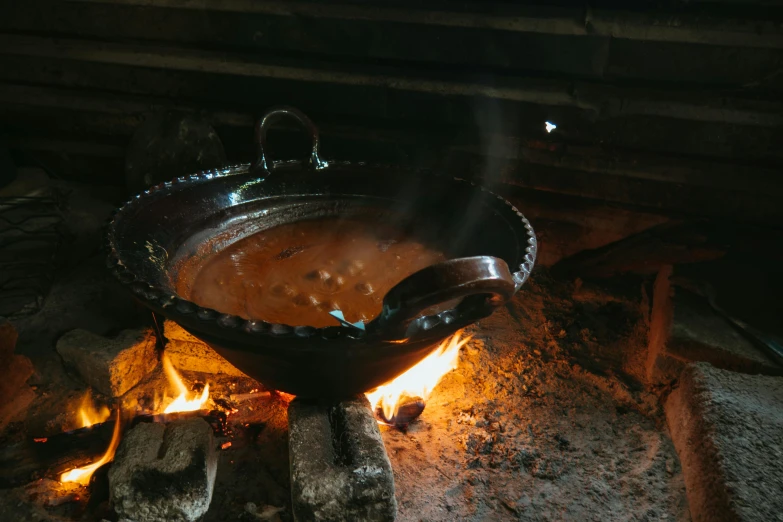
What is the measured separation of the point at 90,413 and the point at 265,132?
1.62 m

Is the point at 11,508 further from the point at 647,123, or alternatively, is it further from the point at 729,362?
the point at 647,123

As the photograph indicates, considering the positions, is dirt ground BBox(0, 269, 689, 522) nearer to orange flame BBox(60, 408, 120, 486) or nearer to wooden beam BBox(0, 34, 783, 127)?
orange flame BBox(60, 408, 120, 486)

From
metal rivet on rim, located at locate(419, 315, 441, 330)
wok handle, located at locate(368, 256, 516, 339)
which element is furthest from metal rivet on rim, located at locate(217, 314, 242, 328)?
metal rivet on rim, located at locate(419, 315, 441, 330)

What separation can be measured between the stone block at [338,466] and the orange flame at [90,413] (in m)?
1.11

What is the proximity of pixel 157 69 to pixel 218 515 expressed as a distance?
2779mm

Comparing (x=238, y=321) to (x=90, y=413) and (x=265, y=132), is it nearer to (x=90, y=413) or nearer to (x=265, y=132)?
(x=265, y=132)

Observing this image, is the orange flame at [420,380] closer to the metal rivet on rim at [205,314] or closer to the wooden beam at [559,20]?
the metal rivet on rim at [205,314]

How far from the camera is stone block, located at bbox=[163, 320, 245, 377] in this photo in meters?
2.79

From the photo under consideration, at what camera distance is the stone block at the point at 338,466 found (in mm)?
1937

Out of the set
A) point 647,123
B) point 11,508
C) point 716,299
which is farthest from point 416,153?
point 11,508

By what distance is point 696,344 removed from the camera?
2.78 metres

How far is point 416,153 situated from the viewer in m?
3.45

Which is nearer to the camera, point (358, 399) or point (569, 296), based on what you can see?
point (358, 399)

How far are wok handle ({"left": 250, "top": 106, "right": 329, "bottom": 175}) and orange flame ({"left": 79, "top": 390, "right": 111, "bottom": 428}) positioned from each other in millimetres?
1397
